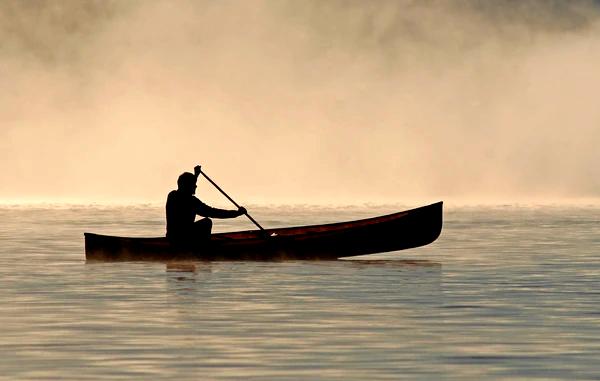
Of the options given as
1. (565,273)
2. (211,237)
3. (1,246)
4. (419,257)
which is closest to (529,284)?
(565,273)

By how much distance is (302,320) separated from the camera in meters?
23.0

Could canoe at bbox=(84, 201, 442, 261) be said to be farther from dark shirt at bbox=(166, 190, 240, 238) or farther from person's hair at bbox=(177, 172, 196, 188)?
person's hair at bbox=(177, 172, 196, 188)

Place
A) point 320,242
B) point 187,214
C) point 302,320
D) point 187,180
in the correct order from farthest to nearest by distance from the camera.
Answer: point 320,242, point 187,180, point 187,214, point 302,320

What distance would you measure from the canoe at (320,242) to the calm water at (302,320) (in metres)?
0.33

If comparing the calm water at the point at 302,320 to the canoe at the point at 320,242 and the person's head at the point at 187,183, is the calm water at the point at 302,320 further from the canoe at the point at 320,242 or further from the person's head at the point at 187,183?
the person's head at the point at 187,183

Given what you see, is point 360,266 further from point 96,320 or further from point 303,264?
point 96,320

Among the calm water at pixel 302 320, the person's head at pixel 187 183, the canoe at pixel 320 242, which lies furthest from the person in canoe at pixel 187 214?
the calm water at pixel 302 320

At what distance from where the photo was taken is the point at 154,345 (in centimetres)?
1984

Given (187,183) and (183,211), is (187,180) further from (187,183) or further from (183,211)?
(183,211)

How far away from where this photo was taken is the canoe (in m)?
36.6

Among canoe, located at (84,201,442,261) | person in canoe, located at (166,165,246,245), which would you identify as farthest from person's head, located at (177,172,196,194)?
canoe, located at (84,201,442,261)

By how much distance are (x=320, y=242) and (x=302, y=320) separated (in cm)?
1411

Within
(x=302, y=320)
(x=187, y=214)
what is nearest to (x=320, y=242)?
(x=187, y=214)

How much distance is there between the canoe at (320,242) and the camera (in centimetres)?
3656
